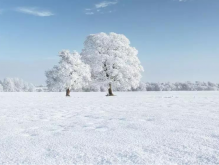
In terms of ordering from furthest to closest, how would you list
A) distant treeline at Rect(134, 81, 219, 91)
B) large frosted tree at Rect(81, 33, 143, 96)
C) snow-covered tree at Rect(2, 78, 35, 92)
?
snow-covered tree at Rect(2, 78, 35, 92) → distant treeline at Rect(134, 81, 219, 91) → large frosted tree at Rect(81, 33, 143, 96)

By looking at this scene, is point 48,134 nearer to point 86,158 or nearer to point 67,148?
point 67,148

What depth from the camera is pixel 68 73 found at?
2664 cm

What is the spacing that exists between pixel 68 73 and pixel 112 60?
6251 mm

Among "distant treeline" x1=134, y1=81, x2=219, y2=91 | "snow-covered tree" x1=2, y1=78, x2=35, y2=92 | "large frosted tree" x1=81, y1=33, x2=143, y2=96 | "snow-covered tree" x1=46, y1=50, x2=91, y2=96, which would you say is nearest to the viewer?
"large frosted tree" x1=81, y1=33, x2=143, y2=96

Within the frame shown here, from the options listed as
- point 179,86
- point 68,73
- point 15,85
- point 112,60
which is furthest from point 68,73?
point 15,85

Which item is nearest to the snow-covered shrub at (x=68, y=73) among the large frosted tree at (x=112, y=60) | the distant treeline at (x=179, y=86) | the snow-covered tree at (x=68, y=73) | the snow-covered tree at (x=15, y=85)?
the snow-covered tree at (x=68, y=73)

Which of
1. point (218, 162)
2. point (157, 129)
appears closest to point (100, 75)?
point (157, 129)

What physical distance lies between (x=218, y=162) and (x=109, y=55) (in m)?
24.5

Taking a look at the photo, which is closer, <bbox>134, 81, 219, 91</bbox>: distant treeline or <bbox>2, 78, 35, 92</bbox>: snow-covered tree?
<bbox>134, 81, 219, 91</bbox>: distant treeline

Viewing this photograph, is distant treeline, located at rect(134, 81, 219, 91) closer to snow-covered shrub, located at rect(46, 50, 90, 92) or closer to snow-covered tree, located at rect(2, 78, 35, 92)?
snow-covered shrub, located at rect(46, 50, 90, 92)

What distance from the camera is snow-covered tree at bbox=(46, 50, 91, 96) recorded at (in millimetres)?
26484

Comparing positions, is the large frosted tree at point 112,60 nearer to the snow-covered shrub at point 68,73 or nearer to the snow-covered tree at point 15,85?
the snow-covered shrub at point 68,73

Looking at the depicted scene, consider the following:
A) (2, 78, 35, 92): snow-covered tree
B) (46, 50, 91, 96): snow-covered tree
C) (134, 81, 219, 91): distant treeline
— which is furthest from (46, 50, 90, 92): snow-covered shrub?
(2, 78, 35, 92): snow-covered tree

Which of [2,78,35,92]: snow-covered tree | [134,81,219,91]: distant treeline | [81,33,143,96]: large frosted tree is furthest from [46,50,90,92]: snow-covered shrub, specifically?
[2,78,35,92]: snow-covered tree
